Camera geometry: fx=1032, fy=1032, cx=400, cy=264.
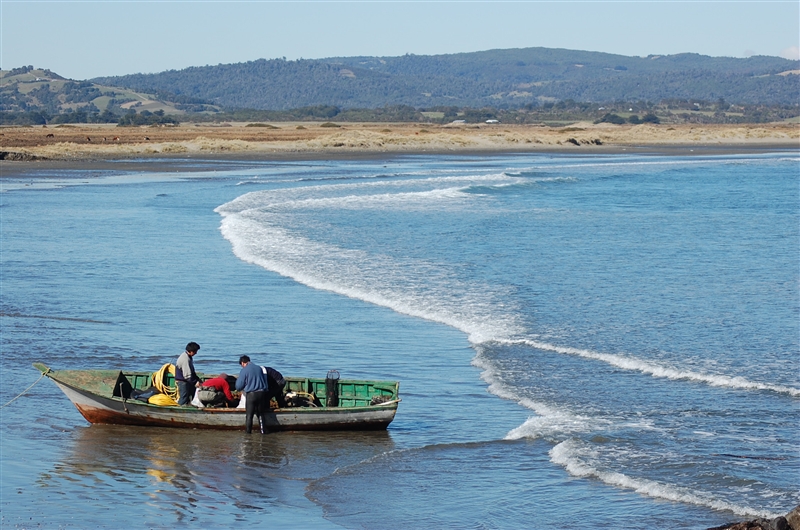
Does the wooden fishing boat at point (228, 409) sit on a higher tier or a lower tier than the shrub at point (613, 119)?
lower

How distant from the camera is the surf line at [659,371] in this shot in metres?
16.0

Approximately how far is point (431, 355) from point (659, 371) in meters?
3.88

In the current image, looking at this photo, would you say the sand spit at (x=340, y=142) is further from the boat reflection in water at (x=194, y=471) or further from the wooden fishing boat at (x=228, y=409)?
the boat reflection in water at (x=194, y=471)

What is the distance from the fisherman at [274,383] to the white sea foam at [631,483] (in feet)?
12.2

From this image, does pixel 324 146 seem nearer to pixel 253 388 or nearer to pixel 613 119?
pixel 253 388

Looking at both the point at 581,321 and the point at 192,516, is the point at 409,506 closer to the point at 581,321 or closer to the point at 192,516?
the point at 192,516

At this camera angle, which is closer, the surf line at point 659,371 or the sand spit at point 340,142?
the surf line at point 659,371

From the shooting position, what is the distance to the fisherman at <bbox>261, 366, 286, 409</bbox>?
13.8 meters

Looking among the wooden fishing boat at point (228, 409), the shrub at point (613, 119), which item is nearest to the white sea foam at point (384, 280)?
the wooden fishing boat at point (228, 409)

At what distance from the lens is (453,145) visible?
10100cm

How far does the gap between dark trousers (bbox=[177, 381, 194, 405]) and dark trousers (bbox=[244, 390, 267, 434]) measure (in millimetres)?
975

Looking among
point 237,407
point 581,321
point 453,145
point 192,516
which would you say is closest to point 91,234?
point 581,321

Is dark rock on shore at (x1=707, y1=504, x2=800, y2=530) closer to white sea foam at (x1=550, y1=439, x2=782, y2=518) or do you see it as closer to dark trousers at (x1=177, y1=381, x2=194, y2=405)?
white sea foam at (x1=550, y1=439, x2=782, y2=518)

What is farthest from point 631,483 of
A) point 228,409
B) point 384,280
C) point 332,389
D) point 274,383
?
point 384,280
